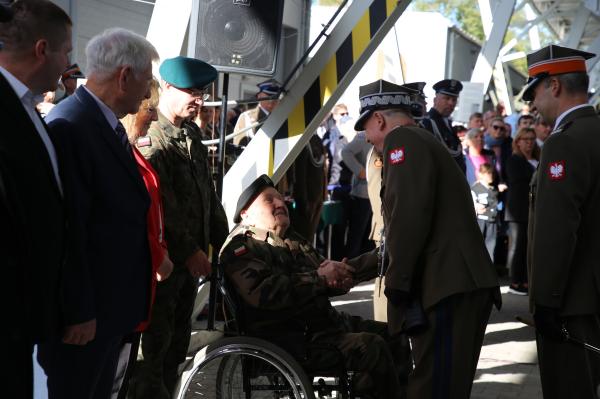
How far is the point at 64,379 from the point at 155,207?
36.2 inches

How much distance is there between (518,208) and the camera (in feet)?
34.3

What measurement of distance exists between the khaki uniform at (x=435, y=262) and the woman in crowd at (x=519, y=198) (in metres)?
6.58

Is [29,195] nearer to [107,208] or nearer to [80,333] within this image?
[80,333]

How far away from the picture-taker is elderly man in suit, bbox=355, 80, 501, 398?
3949 mm

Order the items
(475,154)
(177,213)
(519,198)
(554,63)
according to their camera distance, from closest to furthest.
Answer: (554,63) < (177,213) < (519,198) < (475,154)

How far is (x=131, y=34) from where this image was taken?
3494mm

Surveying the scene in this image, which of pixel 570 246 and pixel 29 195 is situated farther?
pixel 570 246

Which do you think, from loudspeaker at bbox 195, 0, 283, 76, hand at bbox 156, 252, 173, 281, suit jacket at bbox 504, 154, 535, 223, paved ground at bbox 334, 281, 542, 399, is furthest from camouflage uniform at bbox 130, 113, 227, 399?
suit jacket at bbox 504, 154, 535, 223

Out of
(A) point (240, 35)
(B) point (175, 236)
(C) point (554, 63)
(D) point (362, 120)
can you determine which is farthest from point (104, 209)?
(A) point (240, 35)

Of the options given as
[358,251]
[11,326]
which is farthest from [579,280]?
[358,251]

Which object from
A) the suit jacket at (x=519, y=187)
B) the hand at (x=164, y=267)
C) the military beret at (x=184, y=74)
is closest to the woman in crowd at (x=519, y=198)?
the suit jacket at (x=519, y=187)

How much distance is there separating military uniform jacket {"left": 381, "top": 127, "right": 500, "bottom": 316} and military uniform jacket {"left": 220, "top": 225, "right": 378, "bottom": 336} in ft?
2.61

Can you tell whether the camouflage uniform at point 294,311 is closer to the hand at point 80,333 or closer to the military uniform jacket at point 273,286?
the military uniform jacket at point 273,286

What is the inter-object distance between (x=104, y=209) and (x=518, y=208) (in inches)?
310
